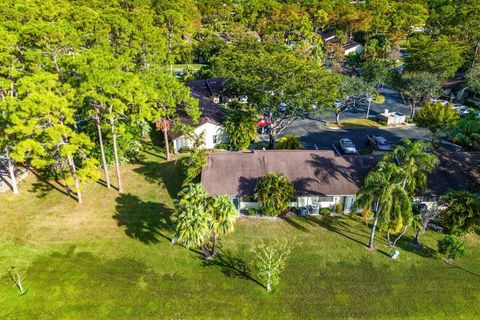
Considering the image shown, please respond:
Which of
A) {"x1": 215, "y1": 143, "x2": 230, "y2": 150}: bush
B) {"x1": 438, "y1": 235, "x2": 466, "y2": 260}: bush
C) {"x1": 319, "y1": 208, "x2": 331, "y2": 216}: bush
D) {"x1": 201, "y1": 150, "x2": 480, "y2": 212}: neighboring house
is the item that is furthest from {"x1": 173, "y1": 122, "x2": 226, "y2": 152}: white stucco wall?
{"x1": 438, "y1": 235, "x2": 466, "y2": 260}: bush

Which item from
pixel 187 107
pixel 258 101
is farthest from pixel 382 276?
pixel 187 107

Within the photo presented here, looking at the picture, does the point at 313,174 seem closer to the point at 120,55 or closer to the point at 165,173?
the point at 165,173

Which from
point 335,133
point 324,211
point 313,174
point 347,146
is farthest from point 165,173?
point 335,133

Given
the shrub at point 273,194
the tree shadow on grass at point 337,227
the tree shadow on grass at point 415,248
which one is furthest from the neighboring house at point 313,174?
the tree shadow on grass at point 415,248

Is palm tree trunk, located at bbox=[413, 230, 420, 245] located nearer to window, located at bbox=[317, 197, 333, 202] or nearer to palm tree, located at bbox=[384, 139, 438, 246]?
palm tree, located at bbox=[384, 139, 438, 246]

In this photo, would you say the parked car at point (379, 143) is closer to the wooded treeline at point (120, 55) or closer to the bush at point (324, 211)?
the wooded treeline at point (120, 55)

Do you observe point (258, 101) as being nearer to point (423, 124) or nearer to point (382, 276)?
point (423, 124)
